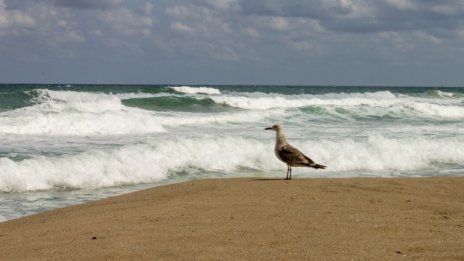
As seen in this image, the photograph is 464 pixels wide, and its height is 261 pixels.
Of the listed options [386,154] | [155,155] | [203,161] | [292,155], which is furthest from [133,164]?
[386,154]

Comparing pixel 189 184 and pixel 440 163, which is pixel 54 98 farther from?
pixel 189 184

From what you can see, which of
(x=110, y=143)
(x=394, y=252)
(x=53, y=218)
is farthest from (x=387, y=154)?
(x=394, y=252)

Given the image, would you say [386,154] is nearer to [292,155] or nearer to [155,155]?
[155,155]

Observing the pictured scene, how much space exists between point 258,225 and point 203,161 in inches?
325

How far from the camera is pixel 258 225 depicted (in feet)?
20.4

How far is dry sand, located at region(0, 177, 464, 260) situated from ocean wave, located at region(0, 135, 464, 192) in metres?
3.27

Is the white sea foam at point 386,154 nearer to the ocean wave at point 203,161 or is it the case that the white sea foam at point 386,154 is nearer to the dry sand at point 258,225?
the ocean wave at point 203,161

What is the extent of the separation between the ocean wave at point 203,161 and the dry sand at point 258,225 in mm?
3267

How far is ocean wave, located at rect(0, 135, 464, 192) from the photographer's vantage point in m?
11.9

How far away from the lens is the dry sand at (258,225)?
5203mm

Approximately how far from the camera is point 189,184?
9703 millimetres

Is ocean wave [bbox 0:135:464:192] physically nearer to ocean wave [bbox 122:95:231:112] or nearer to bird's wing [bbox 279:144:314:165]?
bird's wing [bbox 279:144:314:165]

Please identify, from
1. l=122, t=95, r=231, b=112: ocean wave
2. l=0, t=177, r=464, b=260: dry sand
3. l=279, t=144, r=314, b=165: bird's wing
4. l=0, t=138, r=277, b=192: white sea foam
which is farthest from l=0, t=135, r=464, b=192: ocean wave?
l=122, t=95, r=231, b=112: ocean wave

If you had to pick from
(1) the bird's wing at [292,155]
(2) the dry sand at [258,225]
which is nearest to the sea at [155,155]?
(2) the dry sand at [258,225]
